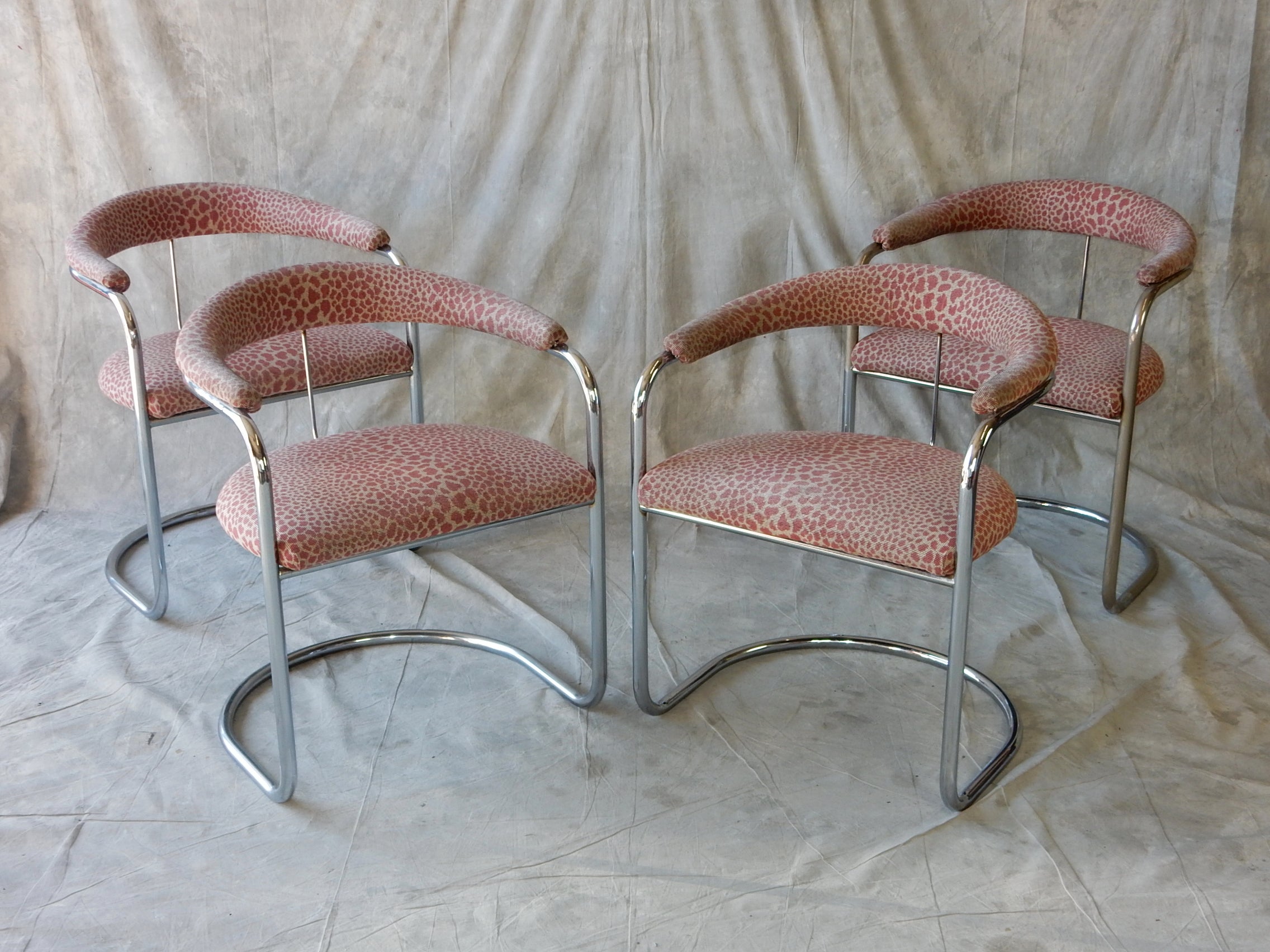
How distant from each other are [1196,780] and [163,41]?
2700 millimetres

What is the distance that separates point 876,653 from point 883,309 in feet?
2.17

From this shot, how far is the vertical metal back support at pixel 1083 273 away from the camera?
8.96ft

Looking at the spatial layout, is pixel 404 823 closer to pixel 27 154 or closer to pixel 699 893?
pixel 699 893

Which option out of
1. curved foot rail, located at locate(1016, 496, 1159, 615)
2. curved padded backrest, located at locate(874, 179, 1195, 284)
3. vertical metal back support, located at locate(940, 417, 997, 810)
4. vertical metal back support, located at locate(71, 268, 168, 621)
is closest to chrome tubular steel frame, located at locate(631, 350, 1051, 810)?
vertical metal back support, located at locate(940, 417, 997, 810)

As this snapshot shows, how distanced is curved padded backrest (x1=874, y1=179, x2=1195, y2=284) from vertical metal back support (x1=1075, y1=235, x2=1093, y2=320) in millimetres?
41

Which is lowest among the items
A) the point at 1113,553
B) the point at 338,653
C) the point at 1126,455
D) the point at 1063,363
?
the point at 338,653

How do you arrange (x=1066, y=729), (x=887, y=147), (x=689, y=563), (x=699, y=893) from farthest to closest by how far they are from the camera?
(x=887, y=147), (x=689, y=563), (x=1066, y=729), (x=699, y=893)

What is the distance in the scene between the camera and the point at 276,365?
2.46m

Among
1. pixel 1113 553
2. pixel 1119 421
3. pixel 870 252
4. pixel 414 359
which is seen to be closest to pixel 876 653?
pixel 1113 553

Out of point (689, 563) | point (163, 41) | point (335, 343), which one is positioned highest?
point (163, 41)

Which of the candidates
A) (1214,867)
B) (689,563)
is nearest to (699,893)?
(1214,867)

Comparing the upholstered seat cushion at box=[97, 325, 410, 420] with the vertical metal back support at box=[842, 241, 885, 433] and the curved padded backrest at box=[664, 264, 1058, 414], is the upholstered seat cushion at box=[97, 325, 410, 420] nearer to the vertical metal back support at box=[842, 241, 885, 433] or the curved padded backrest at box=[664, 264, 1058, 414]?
the curved padded backrest at box=[664, 264, 1058, 414]

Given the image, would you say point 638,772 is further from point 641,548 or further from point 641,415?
point 641,415

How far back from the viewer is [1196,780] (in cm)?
197
